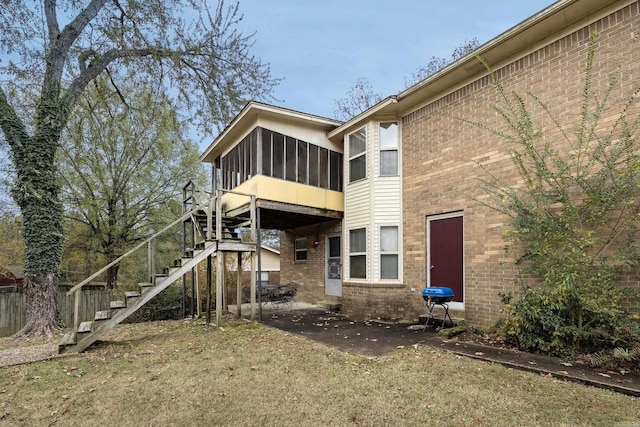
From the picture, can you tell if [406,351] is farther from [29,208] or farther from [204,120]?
[29,208]

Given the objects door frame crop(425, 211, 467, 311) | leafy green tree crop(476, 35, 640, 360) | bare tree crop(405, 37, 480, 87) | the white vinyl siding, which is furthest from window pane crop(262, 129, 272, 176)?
bare tree crop(405, 37, 480, 87)

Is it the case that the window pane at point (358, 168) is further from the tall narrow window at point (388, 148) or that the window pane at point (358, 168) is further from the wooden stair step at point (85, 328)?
the wooden stair step at point (85, 328)

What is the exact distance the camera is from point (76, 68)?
9.37m

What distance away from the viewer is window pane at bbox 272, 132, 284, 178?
1023 centimetres

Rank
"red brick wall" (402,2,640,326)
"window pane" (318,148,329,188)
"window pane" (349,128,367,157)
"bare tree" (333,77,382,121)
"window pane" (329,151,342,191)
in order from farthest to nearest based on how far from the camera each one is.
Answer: "bare tree" (333,77,382,121), "window pane" (329,151,342,191), "window pane" (318,148,329,188), "window pane" (349,128,367,157), "red brick wall" (402,2,640,326)

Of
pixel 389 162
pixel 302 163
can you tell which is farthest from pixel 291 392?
pixel 302 163

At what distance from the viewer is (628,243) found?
518 cm

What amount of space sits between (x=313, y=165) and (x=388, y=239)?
3333 mm

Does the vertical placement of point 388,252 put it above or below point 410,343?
above

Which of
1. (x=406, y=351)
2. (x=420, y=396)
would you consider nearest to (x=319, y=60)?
(x=406, y=351)

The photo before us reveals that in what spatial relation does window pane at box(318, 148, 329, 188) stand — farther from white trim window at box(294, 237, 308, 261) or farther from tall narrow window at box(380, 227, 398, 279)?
white trim window at box(294, 237, 308, 261)

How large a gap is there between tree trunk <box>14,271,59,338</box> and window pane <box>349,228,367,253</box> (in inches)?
298

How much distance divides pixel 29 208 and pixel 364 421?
888 centimetres

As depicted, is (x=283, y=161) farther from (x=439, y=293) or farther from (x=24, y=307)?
(x=24, y=307)
